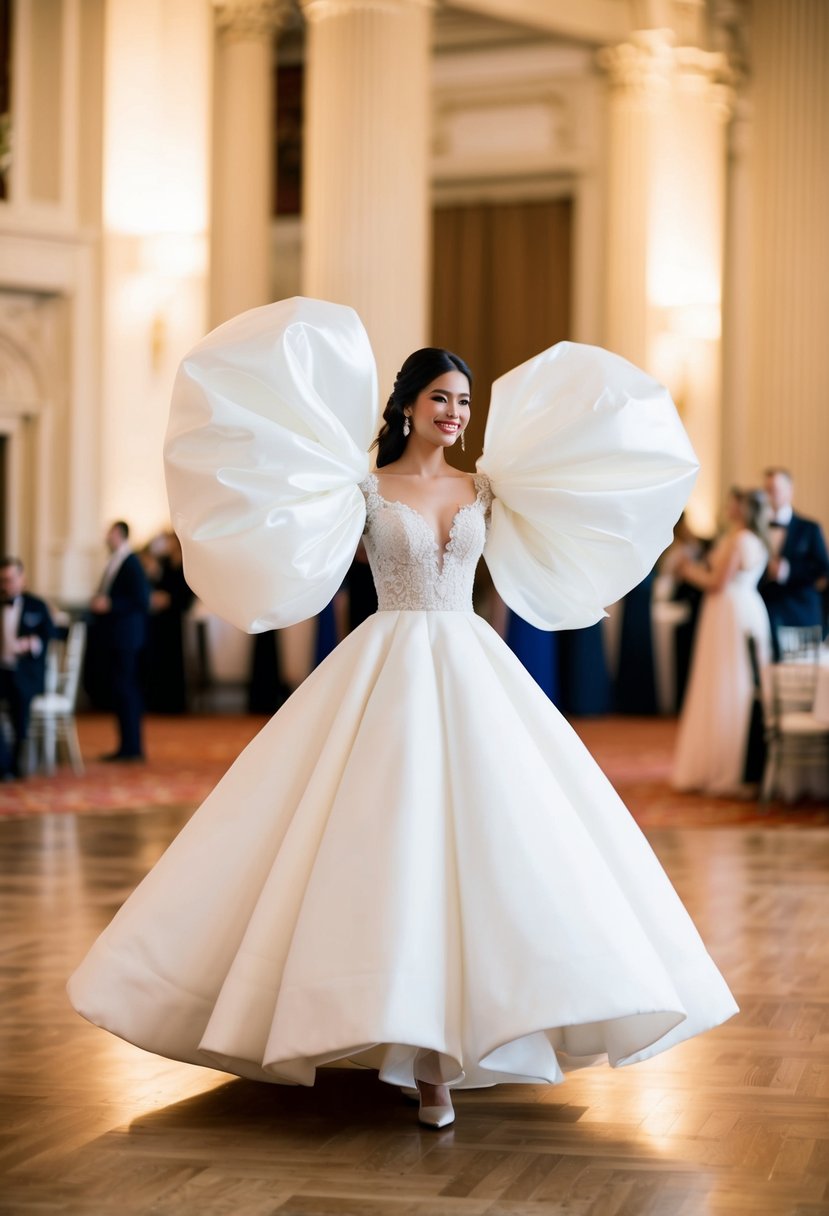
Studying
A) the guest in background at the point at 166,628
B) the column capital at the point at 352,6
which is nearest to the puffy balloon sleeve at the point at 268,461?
the column capital at the point at 352,6

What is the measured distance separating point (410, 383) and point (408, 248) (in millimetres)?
8123

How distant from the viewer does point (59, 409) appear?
12969 mm

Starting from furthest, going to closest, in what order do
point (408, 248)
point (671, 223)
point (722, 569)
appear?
1. point (671, 223)
2. point (408, 248)
3. point (722, 569)

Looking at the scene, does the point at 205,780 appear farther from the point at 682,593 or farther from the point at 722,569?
the point at 682,593

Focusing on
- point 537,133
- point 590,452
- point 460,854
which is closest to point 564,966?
point 460,854

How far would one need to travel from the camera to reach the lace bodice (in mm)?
3512

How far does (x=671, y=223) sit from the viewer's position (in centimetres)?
1498

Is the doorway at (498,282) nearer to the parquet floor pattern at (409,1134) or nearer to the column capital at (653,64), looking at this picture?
the column capital at (653,64)

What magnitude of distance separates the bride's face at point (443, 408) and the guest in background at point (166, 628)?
368 inches

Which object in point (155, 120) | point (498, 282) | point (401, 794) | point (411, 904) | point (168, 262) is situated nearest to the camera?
point (411, 904)

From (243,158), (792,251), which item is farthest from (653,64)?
(243,158)

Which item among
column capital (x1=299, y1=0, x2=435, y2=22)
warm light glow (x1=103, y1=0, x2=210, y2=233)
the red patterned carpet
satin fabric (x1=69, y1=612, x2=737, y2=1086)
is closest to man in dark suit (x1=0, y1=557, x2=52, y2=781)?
the red patterned carpet

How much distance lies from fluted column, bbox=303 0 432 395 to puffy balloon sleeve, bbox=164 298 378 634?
7.79 meters

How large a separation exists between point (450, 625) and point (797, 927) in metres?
2.50
